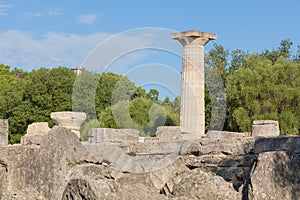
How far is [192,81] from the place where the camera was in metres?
21.9

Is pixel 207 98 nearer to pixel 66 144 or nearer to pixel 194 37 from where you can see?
pixel 194 37

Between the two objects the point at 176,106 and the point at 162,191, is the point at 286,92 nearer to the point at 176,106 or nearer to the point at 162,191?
the point at 176,106

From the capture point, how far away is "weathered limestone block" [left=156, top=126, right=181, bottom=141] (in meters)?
17.0

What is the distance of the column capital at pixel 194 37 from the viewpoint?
68.6 feet

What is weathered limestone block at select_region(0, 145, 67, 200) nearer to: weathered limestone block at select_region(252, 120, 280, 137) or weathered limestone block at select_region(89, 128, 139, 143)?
weathered limestone block at select_region(89, 128, 139, 143)

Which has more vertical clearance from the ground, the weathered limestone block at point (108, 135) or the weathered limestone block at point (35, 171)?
the weathered limestone block at point (108, 135)

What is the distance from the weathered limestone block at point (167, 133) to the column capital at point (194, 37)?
4.25 metres

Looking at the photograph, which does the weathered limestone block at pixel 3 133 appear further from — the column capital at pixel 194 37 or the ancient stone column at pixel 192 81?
the column capital at pixel 194 37

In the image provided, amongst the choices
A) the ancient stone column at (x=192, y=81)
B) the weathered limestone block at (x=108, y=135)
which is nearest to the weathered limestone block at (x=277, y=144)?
the weathered limestone block at (x=108, y=135)

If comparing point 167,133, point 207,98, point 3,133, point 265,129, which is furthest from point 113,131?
point 207,98

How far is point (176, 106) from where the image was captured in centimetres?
3669

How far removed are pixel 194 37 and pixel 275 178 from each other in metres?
14.8

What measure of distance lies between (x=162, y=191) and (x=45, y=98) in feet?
96.4

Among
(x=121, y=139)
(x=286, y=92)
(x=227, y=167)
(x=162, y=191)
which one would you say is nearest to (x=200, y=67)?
(x=121, y=139)
